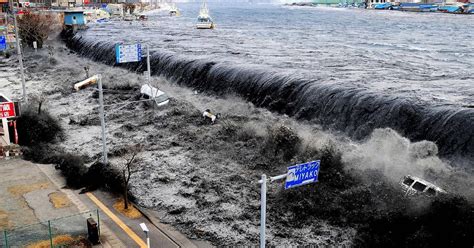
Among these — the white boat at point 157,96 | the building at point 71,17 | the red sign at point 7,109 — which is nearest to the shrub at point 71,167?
the red sign at point 7,109

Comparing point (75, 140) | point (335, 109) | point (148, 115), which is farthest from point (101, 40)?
point (335, 109)

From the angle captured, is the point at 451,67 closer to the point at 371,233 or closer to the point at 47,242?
the point at 371,233

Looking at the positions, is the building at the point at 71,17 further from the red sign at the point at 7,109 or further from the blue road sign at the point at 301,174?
the blue road sign at the point at 301,174

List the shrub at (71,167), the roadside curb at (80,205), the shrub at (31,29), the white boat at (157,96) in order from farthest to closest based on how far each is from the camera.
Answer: the shrub at (31,29)
the white boat at (157,96)
the shrub at (71,167)
the roadside curb at (80,205)

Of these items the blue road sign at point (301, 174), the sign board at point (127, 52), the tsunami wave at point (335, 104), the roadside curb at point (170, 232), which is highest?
the sign board at point (127, 52)

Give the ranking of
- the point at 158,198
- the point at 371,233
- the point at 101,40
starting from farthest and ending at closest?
the point at 101,40, the point at 158,198, the point at 371,233

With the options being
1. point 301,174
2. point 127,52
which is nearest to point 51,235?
point 301,174

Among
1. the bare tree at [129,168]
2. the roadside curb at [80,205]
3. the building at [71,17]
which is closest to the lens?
the roadside curb at [80,205]
